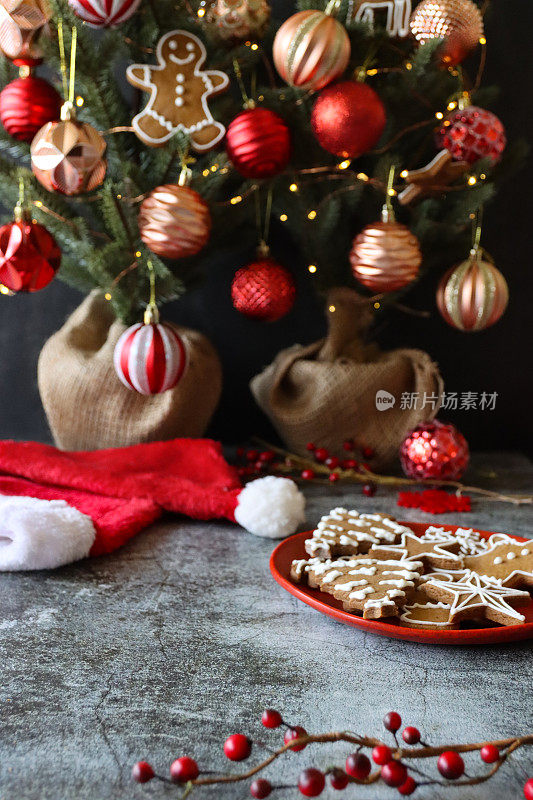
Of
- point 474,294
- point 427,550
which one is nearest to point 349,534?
point 427,550

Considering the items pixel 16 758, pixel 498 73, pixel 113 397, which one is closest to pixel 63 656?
pixel 16 758

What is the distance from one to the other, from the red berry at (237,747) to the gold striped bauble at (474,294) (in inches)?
30.6

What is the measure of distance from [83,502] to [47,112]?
20.2 inches

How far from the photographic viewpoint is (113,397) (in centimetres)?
111

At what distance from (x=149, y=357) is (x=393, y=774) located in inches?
25.5

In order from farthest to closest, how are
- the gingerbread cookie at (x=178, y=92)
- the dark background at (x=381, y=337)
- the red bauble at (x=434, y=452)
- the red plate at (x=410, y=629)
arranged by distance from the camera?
the dark background at (x=381, y=337) → the red bauble at (x=434, y=452) → the gingerbread cookie at (x=178, y=92) → the red plate at (x=410, y=629)

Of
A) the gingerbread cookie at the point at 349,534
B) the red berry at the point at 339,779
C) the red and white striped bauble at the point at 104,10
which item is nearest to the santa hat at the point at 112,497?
the gingerbread cookie at the point at 349,534

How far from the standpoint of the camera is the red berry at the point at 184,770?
0.43 m

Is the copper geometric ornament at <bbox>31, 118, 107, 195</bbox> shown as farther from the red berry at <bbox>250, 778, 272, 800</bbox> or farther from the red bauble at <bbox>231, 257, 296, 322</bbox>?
the red berry at <bbox>250, 778, 272, 800</bbox>

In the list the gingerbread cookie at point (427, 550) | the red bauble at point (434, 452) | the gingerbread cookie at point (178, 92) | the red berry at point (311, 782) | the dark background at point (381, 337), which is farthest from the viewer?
the dark background at point (381, 337)

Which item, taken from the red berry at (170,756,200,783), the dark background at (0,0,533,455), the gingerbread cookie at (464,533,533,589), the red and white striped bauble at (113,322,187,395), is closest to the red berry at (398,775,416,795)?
the red berry at (170,756,200,783)

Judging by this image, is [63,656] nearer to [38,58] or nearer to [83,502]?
[83,502]

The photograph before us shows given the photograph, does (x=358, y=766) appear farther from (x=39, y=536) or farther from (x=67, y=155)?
(x=67, y=155)

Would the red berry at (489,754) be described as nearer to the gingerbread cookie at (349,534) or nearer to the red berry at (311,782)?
the red berry at (311,782)
